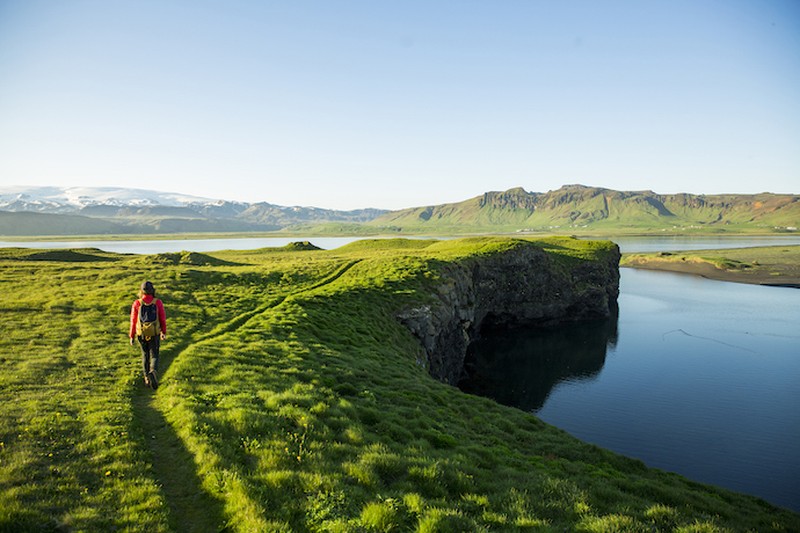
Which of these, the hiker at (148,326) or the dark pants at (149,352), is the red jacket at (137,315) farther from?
the dark pants at (149,352)

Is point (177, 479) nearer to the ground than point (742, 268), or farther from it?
farther from it

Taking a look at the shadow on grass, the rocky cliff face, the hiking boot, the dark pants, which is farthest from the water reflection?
the shadow on grass

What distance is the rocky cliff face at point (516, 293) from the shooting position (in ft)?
200

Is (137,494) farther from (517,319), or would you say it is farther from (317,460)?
(517,319)

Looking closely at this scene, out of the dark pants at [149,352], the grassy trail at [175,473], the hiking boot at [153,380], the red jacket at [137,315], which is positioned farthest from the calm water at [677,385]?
the red jacket at [137,315]

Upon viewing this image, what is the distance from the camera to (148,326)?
20953 millimetres

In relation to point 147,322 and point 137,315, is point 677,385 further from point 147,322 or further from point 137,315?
point 137,315

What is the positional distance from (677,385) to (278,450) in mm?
58553

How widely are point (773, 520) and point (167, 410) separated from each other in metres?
28.5

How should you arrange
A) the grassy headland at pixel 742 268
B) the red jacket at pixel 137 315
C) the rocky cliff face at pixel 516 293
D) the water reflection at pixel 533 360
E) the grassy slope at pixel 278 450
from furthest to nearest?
the grassy headland at pixel 742 268 → the rocky cliff face at pixel 516 293 → the water reflection at pixel 533 360 → the red jacket at pixel 137 315 → the grassy slope at pixel 278 450

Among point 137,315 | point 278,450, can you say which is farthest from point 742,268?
point 137,315

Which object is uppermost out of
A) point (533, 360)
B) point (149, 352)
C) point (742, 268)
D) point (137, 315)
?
point (137, 315)

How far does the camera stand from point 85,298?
4081cm

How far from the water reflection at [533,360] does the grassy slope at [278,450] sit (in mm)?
26221
